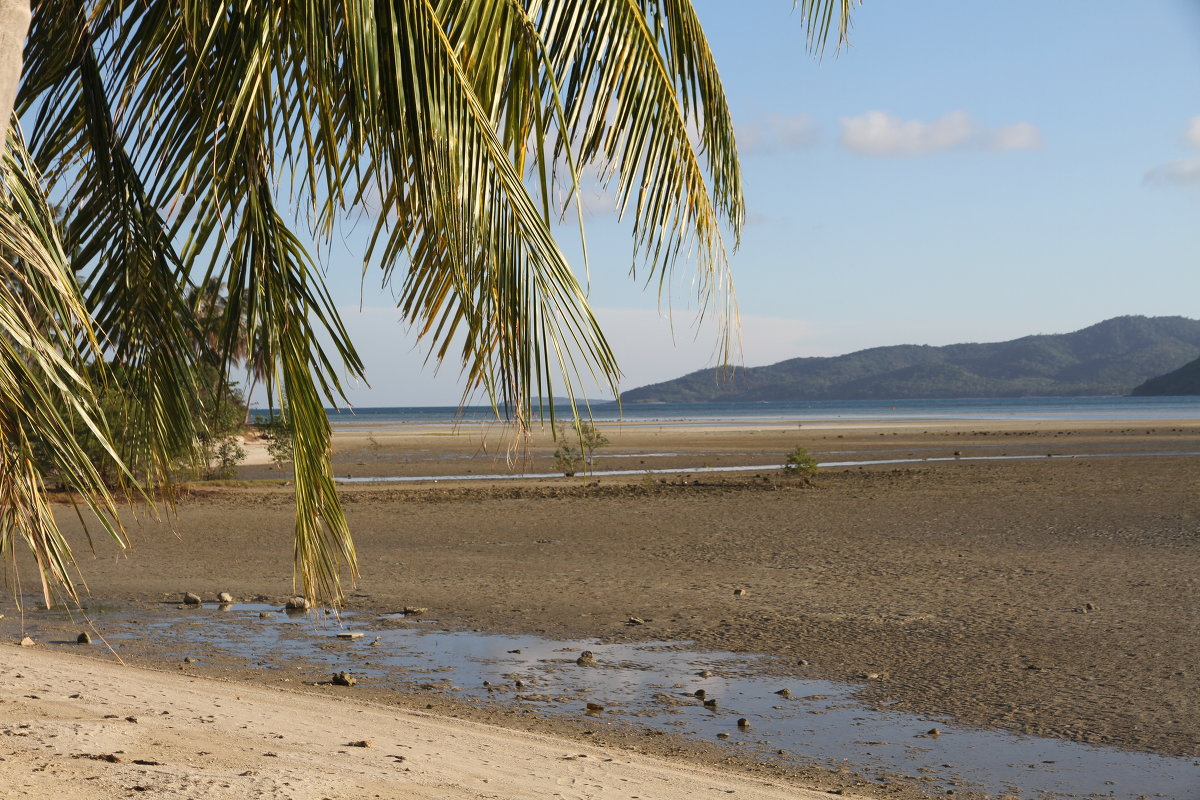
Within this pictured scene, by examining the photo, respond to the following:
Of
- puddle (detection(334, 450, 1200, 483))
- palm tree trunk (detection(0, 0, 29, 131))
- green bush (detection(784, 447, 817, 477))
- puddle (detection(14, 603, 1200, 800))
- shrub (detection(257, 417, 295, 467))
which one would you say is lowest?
puddle (detection(14, 603, 1200, 800))

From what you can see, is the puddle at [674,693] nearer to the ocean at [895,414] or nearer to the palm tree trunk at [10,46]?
the palm tree trunk at [10,46]

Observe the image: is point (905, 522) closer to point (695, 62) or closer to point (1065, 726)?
point (1065, 726)

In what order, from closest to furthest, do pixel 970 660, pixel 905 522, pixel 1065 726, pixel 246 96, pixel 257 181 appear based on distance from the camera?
pixel 246 96, pixel 257 181, pixel 1065 726, pixel 970 660, pixel 905 522

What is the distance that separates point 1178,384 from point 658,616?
565ft

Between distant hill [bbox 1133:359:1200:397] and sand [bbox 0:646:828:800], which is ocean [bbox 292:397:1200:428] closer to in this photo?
sand [bbox 0:646:828:800]

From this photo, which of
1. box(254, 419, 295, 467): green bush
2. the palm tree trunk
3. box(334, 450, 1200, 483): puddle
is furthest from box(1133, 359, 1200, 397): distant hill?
the palm tree trunk

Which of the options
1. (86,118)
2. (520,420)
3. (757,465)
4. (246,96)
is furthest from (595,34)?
(757,465)

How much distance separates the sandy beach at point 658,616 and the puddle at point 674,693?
0.18m

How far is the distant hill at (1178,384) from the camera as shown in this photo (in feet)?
515

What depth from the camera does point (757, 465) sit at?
29047 millimetres

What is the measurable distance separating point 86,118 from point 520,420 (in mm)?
2183

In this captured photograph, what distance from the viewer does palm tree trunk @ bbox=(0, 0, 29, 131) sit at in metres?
2.33

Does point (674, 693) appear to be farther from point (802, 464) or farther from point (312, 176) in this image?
point (802, 464)

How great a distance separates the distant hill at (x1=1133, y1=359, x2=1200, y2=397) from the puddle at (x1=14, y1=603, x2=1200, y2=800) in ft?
559
